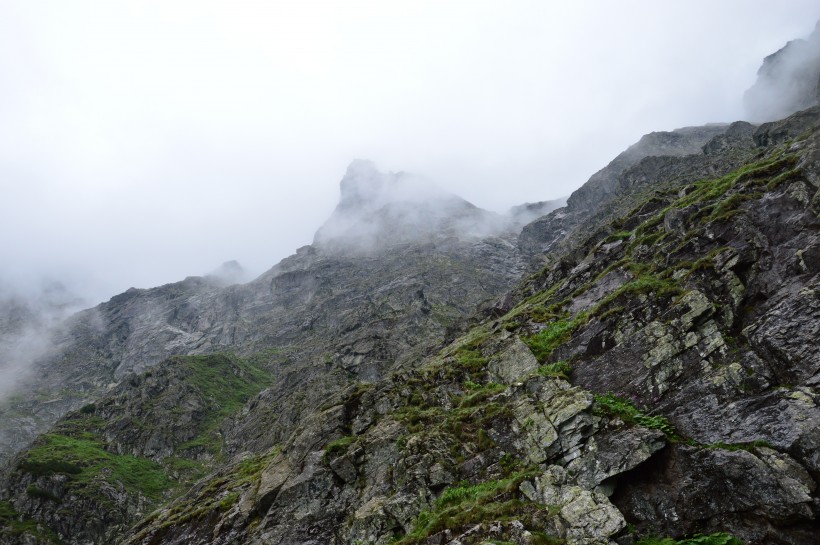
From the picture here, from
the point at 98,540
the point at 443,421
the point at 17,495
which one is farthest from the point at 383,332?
the point at 443,421

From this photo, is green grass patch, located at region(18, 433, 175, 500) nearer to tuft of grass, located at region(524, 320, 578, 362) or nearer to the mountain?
the mountain

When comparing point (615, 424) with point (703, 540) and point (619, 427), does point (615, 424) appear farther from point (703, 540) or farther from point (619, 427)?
point (703, 540)

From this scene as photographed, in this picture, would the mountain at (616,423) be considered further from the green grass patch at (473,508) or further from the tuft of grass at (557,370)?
the tuft of grass at (557,370)

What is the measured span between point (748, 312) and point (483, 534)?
20.9 meters

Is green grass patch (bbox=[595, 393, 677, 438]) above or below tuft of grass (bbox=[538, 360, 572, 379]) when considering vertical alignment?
below

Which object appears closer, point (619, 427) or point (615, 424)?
point (619, 427)

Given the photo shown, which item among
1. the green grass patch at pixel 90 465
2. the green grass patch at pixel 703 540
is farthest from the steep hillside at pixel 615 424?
the green grass patch at pixel 90 465

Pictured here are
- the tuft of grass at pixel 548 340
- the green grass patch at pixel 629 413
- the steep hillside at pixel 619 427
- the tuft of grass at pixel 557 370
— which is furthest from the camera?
the tuft of grass at pixel 548 340

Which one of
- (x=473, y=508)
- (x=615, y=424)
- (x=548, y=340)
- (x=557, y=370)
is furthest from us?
(x=548, y=340)

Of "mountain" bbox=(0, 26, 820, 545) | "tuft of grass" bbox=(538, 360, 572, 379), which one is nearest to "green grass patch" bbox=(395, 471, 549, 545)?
"mountain" bbox=(0, 26, 820, 545)

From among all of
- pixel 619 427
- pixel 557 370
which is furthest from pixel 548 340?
pixel 619 427

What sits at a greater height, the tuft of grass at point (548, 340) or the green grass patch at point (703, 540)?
the tuft of grass at point (548, 340)

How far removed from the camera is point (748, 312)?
2717cm

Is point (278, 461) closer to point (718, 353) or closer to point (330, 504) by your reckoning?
point (330, 504)
